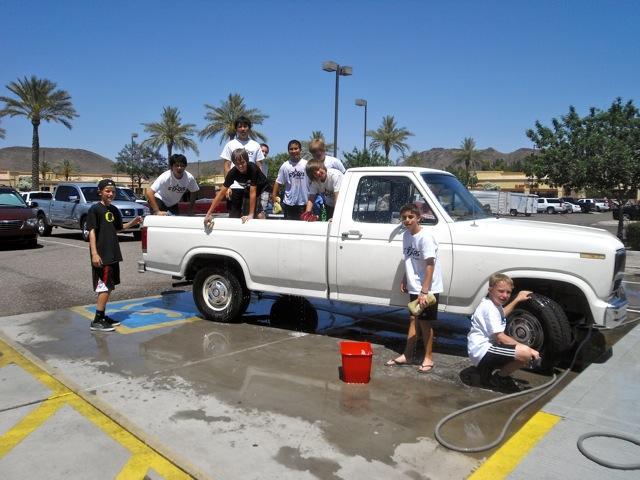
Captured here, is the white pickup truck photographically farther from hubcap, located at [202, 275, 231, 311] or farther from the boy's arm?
the boy's arm

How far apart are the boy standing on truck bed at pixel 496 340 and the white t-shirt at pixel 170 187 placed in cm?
479

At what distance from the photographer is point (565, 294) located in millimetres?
5293

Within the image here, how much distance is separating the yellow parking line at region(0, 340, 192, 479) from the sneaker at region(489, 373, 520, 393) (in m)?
2.83

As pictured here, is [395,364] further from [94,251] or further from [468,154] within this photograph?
[468,154]

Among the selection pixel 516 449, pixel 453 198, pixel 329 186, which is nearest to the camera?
pixel 516 449

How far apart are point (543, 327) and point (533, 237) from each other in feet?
2.73

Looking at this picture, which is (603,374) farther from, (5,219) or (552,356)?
(5,219)

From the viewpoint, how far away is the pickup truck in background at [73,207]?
17.1 metres

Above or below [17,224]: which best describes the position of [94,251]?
above

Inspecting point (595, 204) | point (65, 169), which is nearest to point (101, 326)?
point (595, 204)

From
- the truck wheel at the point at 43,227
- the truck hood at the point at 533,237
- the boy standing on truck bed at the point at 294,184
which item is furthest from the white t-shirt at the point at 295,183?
the truck wheel at the point at 43,227

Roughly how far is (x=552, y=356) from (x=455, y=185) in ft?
6.79

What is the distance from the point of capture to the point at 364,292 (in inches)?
227

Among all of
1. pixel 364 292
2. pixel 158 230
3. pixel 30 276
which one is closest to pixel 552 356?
→ pixel 364 292
